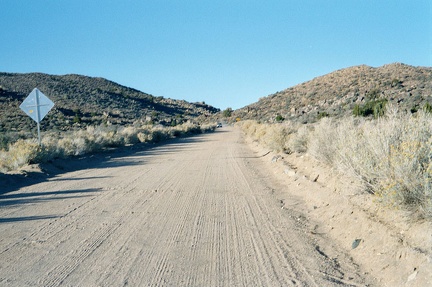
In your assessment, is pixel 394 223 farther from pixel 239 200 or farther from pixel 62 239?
pixel 62 239

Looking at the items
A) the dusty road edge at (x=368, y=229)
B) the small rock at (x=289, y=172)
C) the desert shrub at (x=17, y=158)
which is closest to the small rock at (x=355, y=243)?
the dusty road edge at (x=368, y=229)

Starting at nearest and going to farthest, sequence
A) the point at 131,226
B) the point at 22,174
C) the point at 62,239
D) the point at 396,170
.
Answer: the point at 396,170 → the point at 62,239 → the point at 131,226 → the point at 22,174

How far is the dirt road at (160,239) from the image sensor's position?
5152mm

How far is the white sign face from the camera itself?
1781 cm

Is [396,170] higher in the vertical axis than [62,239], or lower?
higher

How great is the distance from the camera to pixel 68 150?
2153 cm

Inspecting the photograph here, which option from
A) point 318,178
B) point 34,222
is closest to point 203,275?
point 34,222

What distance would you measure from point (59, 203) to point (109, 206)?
144 cm

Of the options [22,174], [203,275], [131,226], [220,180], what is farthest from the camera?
[22,174]

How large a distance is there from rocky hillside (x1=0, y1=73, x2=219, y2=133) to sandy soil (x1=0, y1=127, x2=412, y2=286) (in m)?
37.1

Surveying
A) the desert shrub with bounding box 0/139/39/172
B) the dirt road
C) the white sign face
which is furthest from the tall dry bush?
the white sign face

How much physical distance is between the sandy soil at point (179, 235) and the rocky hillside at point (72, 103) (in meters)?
37.1

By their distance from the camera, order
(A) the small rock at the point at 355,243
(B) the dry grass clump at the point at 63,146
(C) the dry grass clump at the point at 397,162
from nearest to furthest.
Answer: (C) the dry grass clump at the point at 397,162, (A) the small rock at the point at 355,243, (B) the dry grass clump at the point at 63,146

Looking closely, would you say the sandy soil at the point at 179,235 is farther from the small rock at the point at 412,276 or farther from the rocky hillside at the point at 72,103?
the rocky hillside at the point at 72,103
